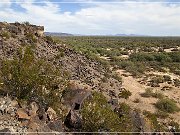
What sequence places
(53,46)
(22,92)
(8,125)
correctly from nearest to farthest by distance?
1. (8,125)
2. (22,92)
3. (53,46)

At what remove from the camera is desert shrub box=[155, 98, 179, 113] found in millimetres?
20173

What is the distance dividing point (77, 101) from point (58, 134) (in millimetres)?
4269

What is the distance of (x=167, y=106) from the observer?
804 inches

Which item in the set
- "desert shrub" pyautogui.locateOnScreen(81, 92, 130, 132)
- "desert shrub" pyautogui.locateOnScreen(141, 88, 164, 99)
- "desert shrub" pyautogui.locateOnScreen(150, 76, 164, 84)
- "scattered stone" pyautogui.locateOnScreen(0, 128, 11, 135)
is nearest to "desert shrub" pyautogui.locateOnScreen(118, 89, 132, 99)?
"desert shrub" pyautogui.locateOnScreen(141, 88, 164, 99)

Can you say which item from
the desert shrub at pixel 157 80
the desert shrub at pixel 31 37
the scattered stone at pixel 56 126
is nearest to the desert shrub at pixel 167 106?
the desert shrub at pixel 157 80

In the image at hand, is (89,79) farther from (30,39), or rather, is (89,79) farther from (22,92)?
(22,92)

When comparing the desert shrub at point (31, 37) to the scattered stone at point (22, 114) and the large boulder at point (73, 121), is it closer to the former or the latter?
the large boulder at point (73, 121)

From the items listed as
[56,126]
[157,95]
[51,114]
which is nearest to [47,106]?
[51,114]

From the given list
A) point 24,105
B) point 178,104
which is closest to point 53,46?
point 178,104

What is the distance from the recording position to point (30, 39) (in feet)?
89.4

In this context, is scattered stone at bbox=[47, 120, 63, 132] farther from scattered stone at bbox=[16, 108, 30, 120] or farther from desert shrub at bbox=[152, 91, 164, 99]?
desert shrub at bbox=[152, 91, 164, 99]

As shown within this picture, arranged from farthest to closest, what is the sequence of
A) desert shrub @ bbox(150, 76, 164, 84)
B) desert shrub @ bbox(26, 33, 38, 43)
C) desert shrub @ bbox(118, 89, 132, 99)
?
desert shrub @ bbox(150, 76, 164, 84)
desert shrub @ bbox(26, 33, 38, 43)
desert shrub @ bbox(118, 89, 132, 99)

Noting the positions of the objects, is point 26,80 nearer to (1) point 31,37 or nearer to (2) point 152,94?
(2) point 152,94

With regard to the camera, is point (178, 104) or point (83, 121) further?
point (178, 104)
